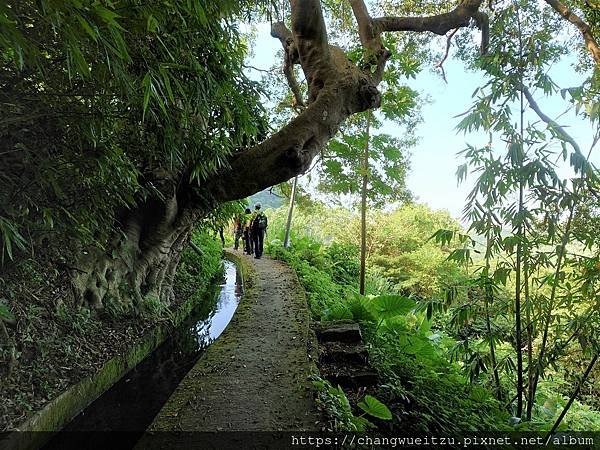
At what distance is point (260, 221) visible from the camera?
10453mm

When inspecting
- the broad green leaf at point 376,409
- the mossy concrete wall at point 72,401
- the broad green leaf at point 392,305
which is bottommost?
the mossy concrete wall at point 72,401

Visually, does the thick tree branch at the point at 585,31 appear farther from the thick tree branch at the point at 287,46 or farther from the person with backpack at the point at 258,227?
the person with backpack at the point at 258,227

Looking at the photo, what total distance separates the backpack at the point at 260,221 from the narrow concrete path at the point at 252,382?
4.98 meters

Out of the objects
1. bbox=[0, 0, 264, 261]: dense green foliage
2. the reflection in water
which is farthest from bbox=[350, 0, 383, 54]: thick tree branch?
the reflection in water

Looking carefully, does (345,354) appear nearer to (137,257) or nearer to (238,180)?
(238,180)

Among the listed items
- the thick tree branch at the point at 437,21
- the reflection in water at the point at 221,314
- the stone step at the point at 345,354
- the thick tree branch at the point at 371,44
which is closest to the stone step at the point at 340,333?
the stone step at the point at 345,354

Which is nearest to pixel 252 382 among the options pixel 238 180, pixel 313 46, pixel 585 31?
pixel 238 180

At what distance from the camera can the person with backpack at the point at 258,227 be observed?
34.0 feet

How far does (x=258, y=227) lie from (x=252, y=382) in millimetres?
7500

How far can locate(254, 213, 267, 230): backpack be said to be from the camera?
33.9ft

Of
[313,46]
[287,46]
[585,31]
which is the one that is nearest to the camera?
[585,31]

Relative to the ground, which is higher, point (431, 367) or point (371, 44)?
point (371, 44)

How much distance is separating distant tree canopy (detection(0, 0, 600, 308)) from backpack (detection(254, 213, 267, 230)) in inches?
170

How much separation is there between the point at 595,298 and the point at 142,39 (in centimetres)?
391
